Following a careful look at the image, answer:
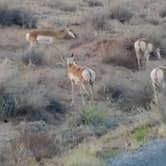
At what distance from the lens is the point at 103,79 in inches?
840

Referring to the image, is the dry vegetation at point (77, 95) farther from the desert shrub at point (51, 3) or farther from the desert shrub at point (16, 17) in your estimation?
the desert shrub at point (51, 3)

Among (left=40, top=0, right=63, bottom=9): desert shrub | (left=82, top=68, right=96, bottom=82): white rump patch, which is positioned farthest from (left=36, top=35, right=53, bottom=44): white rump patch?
(left=40, top=0, right=63, bottom=9): desert shrub

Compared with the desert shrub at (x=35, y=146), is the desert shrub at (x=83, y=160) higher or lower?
higher

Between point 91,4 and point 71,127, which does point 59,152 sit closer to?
point 71,127

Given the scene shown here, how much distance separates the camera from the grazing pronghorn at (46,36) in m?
27.6

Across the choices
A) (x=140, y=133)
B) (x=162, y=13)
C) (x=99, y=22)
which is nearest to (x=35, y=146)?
(x=140, y=133)

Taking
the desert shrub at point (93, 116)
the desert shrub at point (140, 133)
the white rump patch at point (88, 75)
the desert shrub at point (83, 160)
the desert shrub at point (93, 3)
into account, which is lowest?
the desert shrub at point (93, 3)

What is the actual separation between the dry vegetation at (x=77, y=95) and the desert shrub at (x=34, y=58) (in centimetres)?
2

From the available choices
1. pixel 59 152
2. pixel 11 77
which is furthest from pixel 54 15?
pixel 59 152

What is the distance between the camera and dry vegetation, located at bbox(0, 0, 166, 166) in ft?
40.1

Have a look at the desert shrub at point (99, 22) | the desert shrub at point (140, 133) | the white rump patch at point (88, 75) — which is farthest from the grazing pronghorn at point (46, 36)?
the desert shrub at point (140, 133)

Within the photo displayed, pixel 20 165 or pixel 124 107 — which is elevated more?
pixel 20 165

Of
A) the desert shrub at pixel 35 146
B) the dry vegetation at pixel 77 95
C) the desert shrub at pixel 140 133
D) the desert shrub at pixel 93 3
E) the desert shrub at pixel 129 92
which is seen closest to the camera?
the desert shrub at pixel 35 146

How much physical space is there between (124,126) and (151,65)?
9452 millimetres
